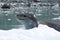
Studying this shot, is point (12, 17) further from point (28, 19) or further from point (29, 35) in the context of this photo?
point (29, 35)

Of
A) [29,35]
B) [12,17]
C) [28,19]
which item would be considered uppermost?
[29,35]

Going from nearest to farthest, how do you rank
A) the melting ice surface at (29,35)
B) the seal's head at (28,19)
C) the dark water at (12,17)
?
the melting ice surface at (29,35), the seal's head at (28,19), the dark water at (12,17)

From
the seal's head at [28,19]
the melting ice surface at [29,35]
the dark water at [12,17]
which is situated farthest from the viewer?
the dark water at [12,17]

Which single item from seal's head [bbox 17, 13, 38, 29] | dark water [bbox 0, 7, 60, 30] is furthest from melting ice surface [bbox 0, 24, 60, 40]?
dark water [bbox 0, 7, 60, 30]

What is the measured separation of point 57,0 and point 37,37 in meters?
59.9

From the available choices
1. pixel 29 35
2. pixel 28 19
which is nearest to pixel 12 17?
pixel 28 19

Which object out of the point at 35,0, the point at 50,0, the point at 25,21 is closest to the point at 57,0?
the point at 50,0

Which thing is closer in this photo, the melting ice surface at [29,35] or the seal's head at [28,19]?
the melting ice surface at [29,35]

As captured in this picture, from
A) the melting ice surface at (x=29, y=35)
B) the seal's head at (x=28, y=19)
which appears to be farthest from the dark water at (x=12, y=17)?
the melting ice surface at (x=29, y=35)

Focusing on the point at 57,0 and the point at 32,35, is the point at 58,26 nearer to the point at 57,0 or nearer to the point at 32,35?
the point at 32,35

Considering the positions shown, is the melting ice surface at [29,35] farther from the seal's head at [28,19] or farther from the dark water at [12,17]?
the dark water at [12,17]

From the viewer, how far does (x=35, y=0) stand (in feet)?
194

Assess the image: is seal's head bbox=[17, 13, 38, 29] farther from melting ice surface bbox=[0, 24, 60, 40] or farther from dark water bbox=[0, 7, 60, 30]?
dark water bbox=[0, 7, 60, 30]

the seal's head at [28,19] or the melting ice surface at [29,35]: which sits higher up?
the melting ice surface at [29,35]
